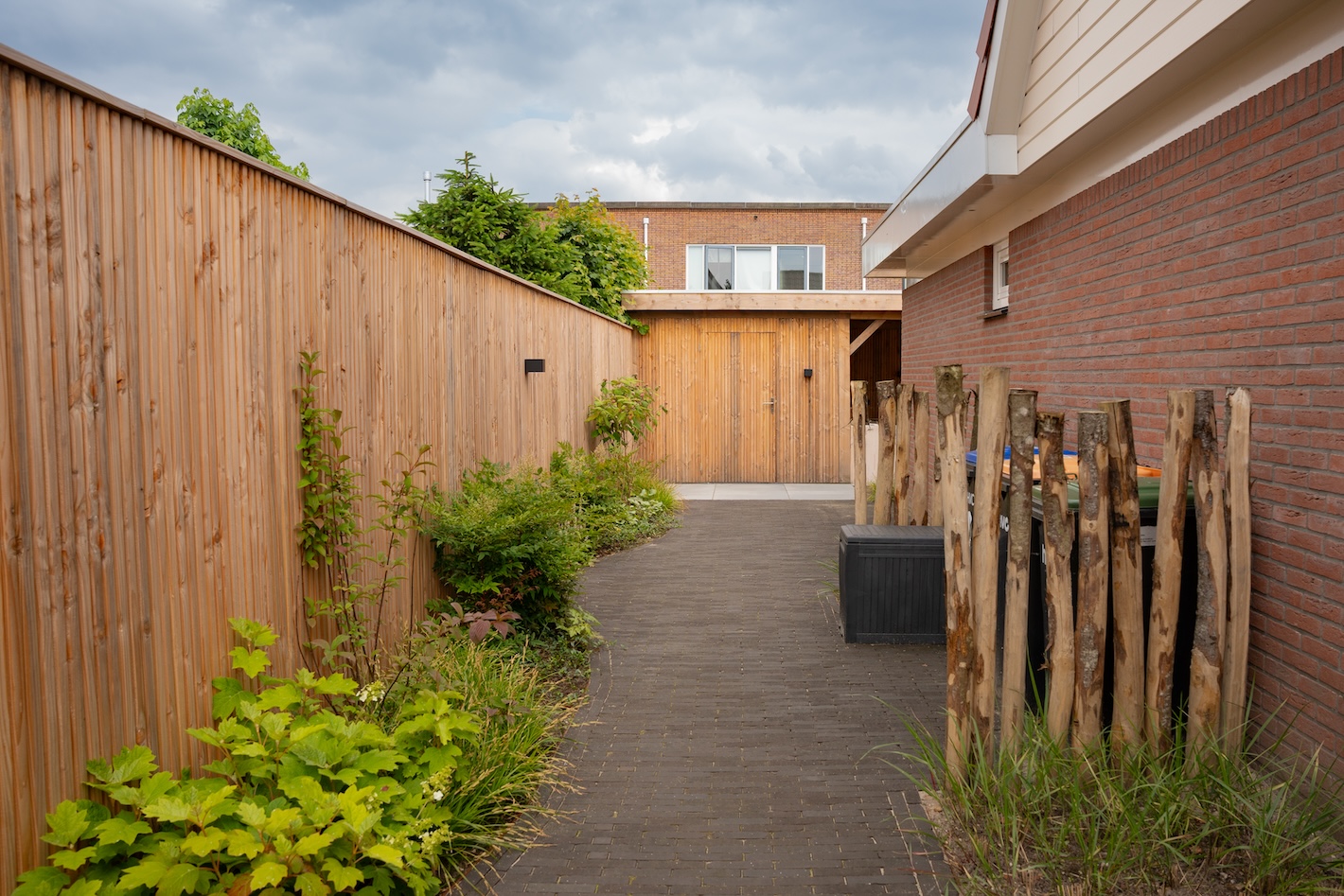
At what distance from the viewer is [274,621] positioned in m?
3.76

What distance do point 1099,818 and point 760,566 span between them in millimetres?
5757

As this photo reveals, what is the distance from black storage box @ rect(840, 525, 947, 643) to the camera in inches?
248

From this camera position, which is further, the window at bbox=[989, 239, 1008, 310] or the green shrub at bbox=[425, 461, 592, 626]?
the window at bbox=[989, 239, 1008, 310]

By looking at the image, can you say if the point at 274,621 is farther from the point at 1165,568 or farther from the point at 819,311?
the point at 819,311

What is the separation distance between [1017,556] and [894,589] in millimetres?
2672

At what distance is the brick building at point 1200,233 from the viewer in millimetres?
3504

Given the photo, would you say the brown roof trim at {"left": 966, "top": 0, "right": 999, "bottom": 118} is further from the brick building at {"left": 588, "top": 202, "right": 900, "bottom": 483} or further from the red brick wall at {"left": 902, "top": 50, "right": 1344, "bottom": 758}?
the brick building at {"left": 588, "top": 202, "right": 900, "bottom": 483}

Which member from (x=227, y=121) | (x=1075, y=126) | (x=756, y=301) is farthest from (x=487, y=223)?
(x=227, y=121)

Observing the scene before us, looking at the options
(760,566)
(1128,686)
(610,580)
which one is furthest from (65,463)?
(760,566)

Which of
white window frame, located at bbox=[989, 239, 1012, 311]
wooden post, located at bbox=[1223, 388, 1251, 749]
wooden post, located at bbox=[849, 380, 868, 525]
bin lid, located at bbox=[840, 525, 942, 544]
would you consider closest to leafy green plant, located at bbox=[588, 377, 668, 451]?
wooden post, located at bbox=[849, 380, 868, 525]

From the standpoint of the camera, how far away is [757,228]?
2339cm

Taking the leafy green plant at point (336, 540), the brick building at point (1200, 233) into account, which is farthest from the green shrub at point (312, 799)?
the brick building at point (1200, 233)

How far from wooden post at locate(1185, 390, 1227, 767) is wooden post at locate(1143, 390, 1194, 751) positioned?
0.07 metres

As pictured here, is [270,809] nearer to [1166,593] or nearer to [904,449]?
[1166,593]
